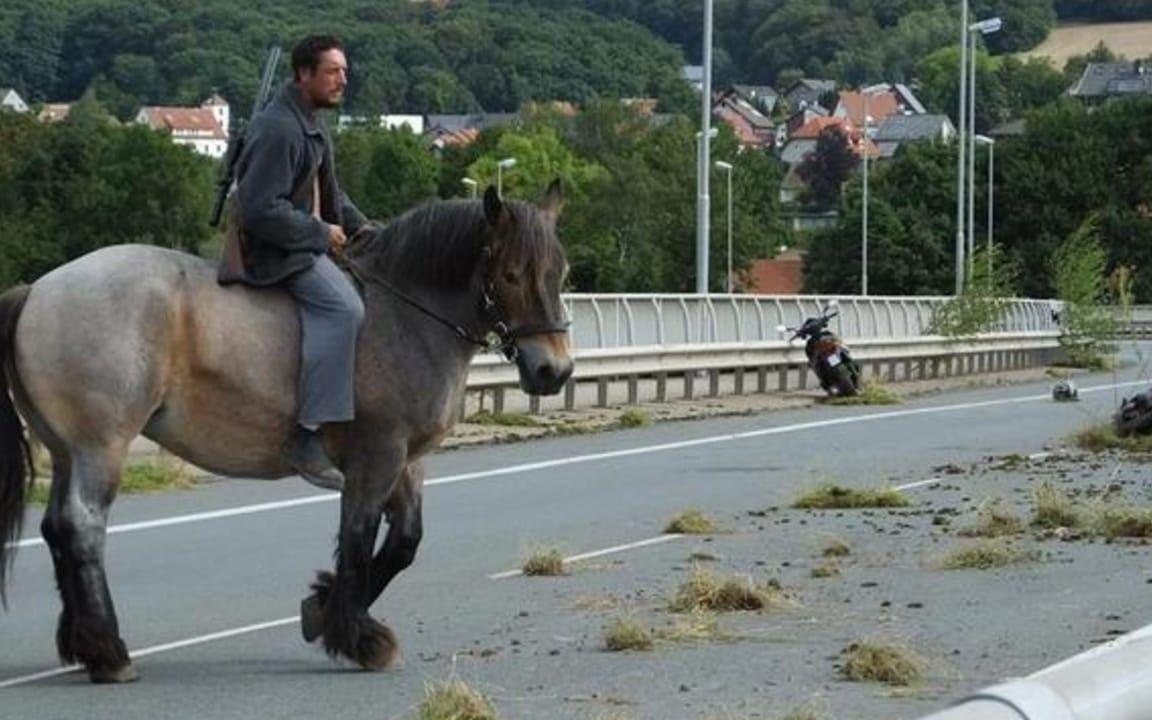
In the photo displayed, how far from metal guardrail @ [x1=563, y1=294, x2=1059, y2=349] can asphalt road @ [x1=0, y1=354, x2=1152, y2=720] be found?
6.47 metres

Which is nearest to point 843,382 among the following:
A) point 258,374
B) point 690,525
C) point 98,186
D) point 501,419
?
point 501,419

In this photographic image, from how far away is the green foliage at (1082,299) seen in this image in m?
52.2

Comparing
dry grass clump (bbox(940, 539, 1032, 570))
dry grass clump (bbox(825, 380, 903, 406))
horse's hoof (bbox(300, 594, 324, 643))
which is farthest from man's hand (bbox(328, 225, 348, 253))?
dry grass clump (bbox(825, 380, 903, 406))

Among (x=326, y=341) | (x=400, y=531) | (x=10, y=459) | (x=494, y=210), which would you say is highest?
(x=494, y=210)

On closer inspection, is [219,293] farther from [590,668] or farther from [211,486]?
[211,486]

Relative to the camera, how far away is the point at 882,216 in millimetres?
115375

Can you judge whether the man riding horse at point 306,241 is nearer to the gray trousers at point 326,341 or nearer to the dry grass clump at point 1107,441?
the gray trousers at point 326,341

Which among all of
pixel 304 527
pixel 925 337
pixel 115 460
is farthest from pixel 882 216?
pixel 115 460

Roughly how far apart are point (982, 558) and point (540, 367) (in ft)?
15.7

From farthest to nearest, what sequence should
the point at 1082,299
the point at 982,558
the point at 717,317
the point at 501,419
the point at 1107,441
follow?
the point at 1082,299 → the point at 717,317 → the point at 501,419 → the point at 1107,441 → the point at 982,558

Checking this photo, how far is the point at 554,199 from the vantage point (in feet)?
39.2

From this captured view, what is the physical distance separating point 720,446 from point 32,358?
54.1 ft

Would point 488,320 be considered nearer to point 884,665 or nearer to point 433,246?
point 433,246

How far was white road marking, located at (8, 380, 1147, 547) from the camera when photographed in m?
18.5
